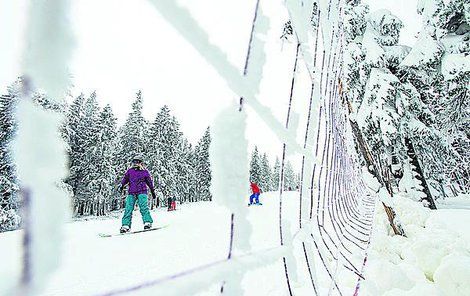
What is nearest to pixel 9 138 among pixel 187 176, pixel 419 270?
pixel 419 270

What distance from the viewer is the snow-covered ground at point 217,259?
1707 mm

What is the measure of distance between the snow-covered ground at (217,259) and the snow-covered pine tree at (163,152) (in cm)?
3251

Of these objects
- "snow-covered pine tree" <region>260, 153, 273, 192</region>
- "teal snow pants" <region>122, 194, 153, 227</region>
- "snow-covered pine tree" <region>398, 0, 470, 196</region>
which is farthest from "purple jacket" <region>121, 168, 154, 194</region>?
"snow-covered pine tree" <region>260, 153, 273, 192</region>

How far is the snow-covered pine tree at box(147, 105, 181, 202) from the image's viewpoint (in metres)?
38.6

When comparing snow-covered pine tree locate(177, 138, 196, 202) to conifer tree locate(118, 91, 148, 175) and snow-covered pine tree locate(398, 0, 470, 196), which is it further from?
snow-covered pine tree locate(398, 0, 470, 196)

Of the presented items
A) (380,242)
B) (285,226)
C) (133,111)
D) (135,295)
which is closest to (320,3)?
(285,226)

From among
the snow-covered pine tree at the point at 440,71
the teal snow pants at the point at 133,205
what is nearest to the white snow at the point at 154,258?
the teal snow pants at the point at 133,205

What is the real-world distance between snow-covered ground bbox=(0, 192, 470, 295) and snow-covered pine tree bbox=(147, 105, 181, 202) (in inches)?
1280

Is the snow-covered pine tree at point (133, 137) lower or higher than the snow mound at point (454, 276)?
higher

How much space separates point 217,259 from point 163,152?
1442 inches

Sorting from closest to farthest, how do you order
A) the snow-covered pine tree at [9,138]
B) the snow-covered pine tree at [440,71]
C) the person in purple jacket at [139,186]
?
the snow-covered pine tree at [9,138], the person in purple jacket at [139,186], the snow-covered pine tree at [440,71]

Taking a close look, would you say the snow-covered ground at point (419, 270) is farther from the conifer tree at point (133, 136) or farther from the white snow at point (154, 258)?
the conifer tree at point (133, 136)

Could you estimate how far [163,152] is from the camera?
1554 inches

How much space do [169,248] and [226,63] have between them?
→ 4.54 metres
